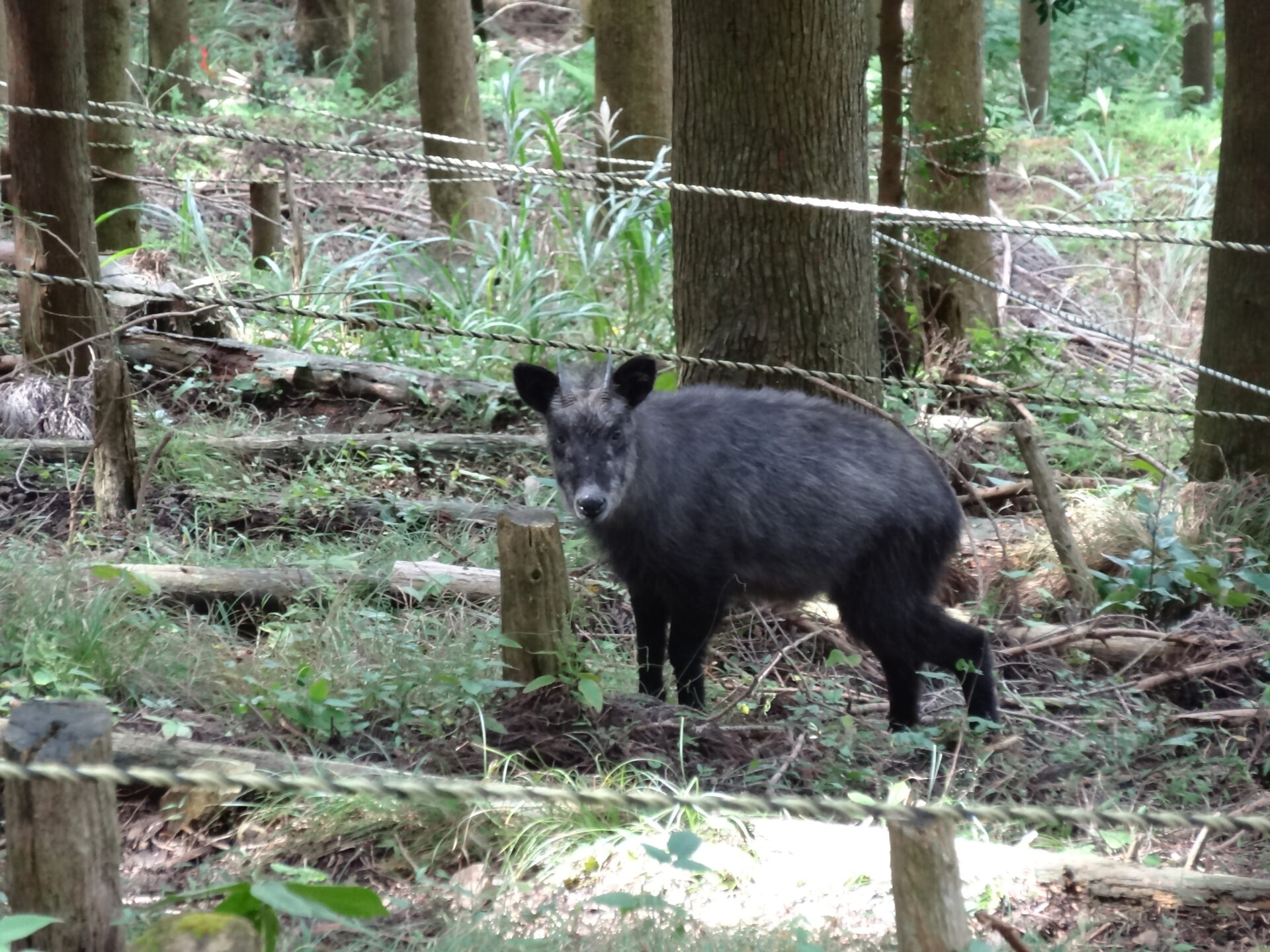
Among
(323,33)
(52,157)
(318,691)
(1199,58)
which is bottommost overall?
(318,691)

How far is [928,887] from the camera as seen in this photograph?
89.5 inches

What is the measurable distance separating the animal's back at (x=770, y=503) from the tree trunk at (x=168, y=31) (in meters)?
10.1

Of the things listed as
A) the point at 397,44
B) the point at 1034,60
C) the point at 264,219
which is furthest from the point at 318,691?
the point at 397,44

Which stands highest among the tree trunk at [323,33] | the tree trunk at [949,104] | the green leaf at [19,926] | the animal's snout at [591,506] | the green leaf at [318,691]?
the tree trunk at [323,33]

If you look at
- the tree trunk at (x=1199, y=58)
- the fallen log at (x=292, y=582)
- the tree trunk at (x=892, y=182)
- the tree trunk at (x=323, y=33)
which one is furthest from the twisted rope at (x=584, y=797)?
the tree trunk at (x=1199, y=58)

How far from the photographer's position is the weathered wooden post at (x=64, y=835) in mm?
2338

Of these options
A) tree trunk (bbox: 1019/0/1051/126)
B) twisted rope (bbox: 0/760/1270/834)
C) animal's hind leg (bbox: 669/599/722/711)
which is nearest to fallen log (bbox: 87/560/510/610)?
animal's hind leg (bbox: 669/599/722/711)

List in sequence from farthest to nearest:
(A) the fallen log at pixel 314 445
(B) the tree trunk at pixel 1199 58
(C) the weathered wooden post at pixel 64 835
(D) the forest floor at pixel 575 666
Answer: (B) the tree trunk at pixel 1199 58 < (A) the fallen log at pixel 314 445 < (D) the forest floor at pixel 575 666 < (C) the weathered wooden post at pixel 64 835

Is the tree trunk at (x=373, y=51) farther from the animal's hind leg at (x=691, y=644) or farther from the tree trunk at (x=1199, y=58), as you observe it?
the animal's hind leg at (x=691, y=644)

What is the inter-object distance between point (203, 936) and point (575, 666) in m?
2.03

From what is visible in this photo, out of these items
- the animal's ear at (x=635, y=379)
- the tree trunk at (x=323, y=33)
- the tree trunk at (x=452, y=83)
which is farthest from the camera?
the tree trunk at (x=323, y=33)

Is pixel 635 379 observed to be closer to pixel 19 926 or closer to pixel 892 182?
pixel 19 926

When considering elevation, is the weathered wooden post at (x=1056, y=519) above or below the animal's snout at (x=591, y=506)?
below

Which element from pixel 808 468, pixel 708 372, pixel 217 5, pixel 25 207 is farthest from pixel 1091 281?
pixel 217 5
